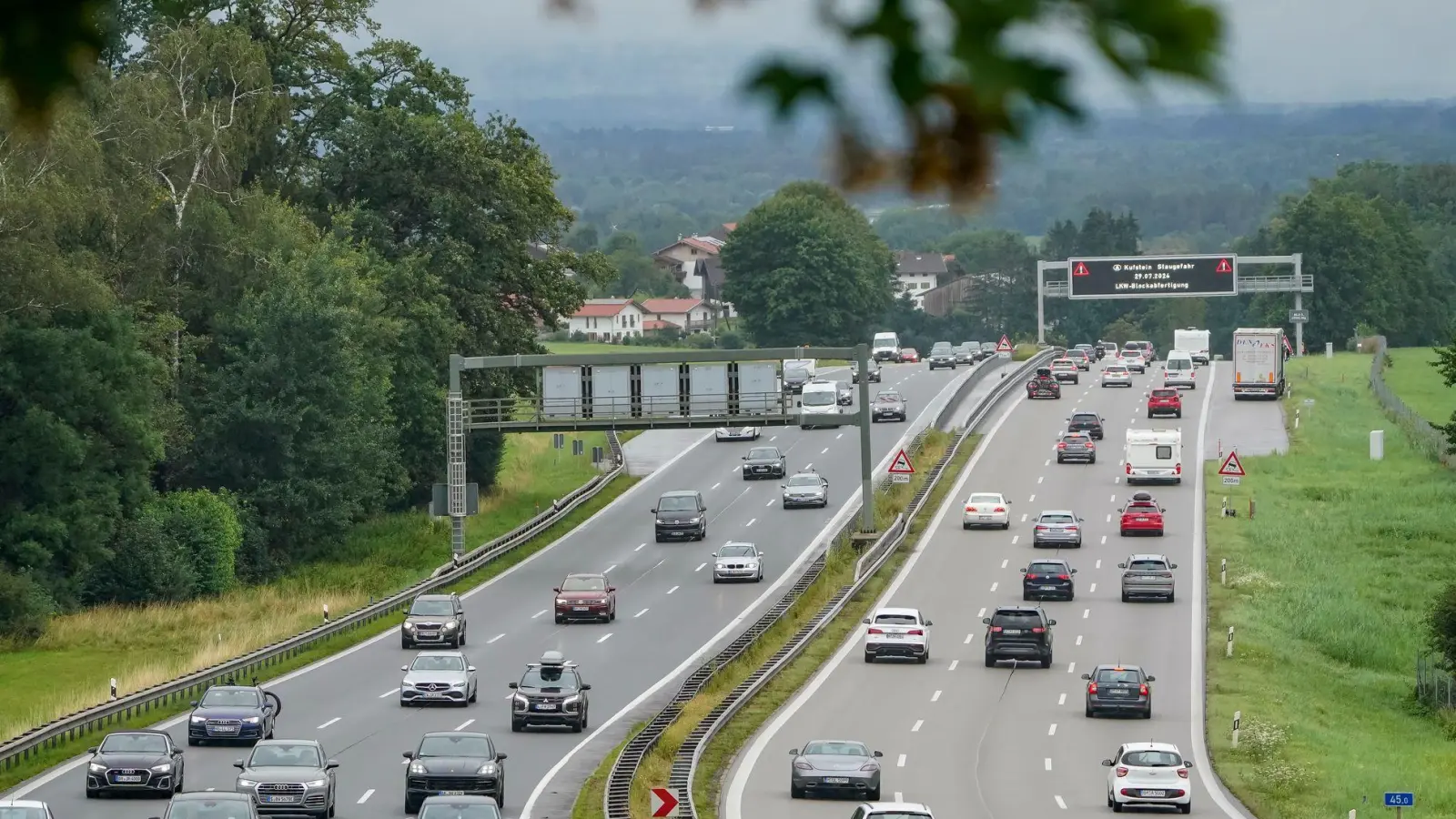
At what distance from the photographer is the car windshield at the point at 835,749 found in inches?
1330

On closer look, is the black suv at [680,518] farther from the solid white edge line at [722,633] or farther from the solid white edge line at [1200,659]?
the solid white edge line at [1200,659]

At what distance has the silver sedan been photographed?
33250mm

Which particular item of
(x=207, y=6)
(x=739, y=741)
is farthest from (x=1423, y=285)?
(x=739, y=741)

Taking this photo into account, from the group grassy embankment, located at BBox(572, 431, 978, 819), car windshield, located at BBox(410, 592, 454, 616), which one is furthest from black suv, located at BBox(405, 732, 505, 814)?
car windshield, located at BBox(410, 592, 454, 616)

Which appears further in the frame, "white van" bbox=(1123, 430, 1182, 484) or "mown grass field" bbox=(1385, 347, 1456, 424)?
"mown grass field" bbox=(1385, 347, 1456, 424)

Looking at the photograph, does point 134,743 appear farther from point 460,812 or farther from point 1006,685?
point 1006,685

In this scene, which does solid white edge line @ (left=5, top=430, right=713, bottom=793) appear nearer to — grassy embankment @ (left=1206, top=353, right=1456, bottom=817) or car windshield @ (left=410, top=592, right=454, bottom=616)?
car windshield @ (left=410, top=592, right=454, bottom=616)

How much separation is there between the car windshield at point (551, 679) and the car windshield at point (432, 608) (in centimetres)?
1108

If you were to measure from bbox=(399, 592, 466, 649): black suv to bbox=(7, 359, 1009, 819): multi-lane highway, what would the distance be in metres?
0.47

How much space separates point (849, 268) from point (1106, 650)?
304 feet

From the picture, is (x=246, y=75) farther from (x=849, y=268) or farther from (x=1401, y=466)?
(x=849, y=268)

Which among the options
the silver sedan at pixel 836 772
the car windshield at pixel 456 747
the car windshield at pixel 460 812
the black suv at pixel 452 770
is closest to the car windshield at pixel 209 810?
the car windshield at pixel 460 812

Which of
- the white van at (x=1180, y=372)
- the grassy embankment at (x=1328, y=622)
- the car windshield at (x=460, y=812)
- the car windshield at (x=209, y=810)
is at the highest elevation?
the white van at (x=1180, y=372)

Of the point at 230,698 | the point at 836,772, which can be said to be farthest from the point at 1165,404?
the point at 836,772
